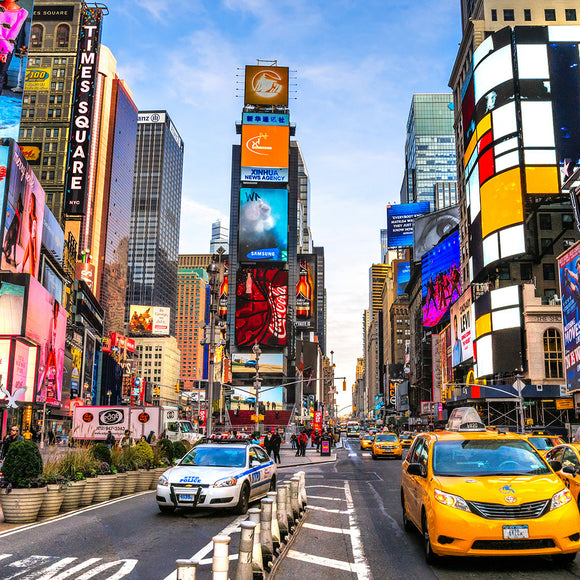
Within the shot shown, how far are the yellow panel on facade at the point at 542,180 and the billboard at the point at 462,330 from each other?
17.5 m

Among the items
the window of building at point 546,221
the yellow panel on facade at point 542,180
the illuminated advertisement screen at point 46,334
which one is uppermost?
the yellow panel on facade at point 542,180

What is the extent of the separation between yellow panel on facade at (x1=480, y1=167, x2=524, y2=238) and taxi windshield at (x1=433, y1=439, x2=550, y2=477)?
68489 mm

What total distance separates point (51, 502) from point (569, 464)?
10.2m

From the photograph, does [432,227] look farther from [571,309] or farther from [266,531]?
[266,531]

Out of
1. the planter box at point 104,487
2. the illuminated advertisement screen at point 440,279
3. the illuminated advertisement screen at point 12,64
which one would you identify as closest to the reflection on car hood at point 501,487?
the planter box at point 104,487

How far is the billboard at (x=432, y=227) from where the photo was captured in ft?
445

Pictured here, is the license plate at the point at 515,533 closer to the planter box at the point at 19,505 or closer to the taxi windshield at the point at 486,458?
the taxi windshield at the point at 486,458

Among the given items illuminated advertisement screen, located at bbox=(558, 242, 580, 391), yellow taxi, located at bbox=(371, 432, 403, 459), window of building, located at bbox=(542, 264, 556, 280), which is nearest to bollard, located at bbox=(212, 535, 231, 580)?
yellow taxi, located at bbox=(371, 432, 403, 459)

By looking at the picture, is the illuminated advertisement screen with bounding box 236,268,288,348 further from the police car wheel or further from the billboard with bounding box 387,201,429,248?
the police car wheel

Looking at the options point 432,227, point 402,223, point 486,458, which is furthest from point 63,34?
point 486,458

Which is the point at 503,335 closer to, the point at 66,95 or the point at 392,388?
the point at 66,95

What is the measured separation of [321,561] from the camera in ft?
29.8

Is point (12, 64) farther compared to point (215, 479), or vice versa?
point (12, 64)

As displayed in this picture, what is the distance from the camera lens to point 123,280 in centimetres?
19375
